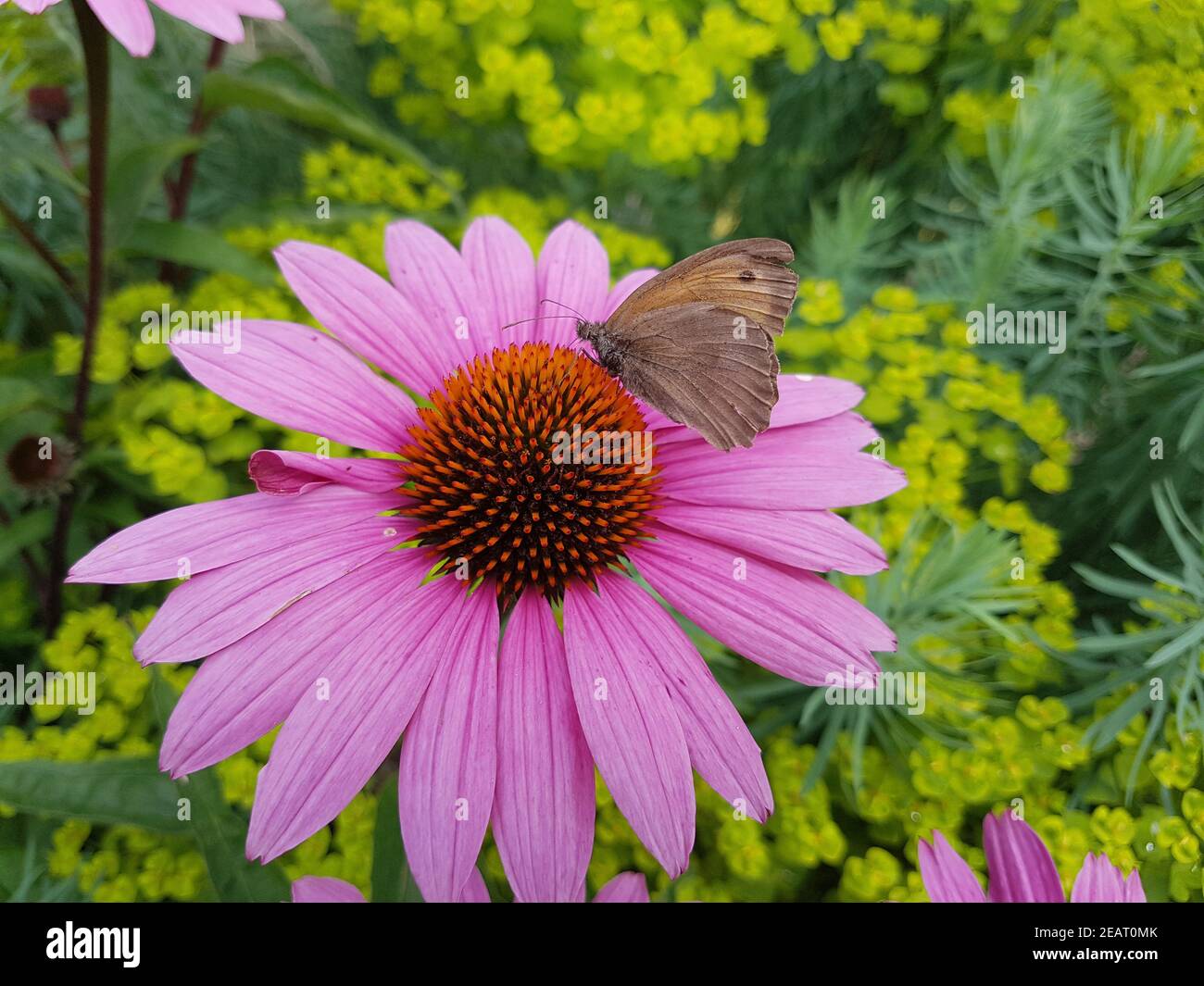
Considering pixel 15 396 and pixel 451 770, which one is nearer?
pixel 451 770

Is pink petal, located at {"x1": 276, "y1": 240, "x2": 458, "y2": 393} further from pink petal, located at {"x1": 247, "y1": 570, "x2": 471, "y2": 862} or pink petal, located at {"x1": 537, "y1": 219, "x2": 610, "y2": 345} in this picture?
pink petal, located at {"x1": 247, "y1": 570, "x2": 471, "y2": 862}

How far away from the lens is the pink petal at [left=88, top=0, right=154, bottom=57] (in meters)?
0.54

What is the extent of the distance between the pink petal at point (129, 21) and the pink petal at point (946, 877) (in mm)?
791

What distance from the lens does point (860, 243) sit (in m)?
1.16

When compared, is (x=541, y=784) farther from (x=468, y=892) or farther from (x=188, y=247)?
(x=188, y=247)

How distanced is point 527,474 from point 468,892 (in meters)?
0.31

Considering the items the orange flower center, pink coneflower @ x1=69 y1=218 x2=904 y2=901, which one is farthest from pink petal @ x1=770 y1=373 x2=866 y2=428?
the orange flower center

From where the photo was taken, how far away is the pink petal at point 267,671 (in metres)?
0.53

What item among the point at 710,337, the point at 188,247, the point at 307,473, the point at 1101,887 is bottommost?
the point at 1101,887

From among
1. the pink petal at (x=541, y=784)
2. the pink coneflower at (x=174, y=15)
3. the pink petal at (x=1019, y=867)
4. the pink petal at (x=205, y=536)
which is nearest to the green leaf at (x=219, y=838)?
the pink petal at (x=205, y=536)

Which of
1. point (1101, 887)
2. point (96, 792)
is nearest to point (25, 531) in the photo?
point (96, 792)

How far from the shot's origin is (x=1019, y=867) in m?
0.66
